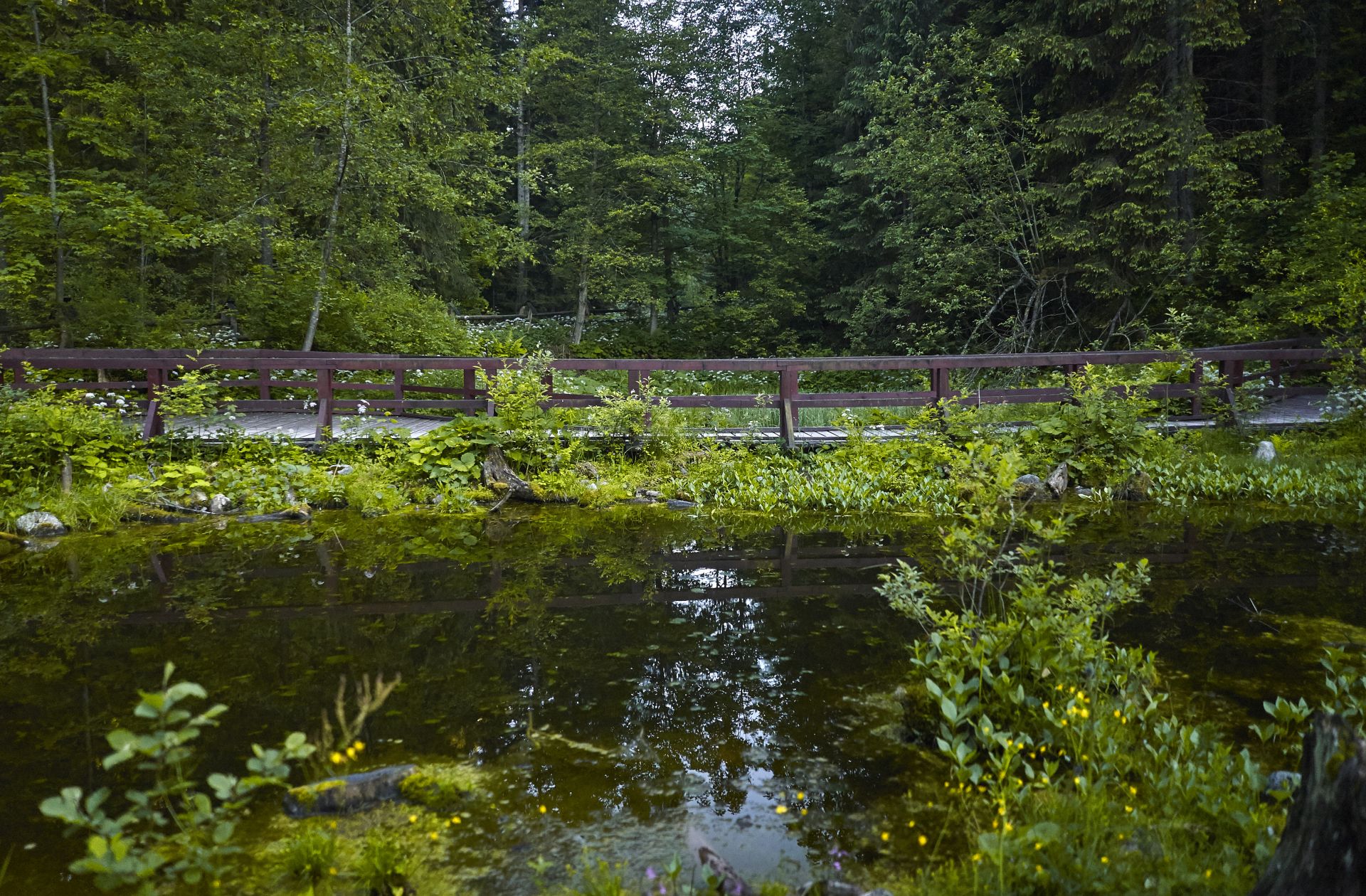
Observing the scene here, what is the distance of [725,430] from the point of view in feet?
41.7

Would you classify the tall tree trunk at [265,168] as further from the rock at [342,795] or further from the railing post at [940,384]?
the rock at [342,795]

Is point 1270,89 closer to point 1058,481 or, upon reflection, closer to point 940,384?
point 940,384

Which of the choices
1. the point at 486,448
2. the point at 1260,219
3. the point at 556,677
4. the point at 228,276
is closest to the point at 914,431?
the point at 486,448

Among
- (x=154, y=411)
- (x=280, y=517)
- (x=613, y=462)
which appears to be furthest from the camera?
(x=613, y=462)

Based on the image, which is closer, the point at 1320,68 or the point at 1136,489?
the point at 1136,489

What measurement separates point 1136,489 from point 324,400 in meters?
11.0

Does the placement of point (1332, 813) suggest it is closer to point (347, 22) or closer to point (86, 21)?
point (347, 22)

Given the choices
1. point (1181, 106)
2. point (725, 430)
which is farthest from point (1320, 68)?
point (725, 430)

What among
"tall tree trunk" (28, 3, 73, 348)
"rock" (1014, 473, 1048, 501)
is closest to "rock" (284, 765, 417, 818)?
"rock" (1014, 473, 1048, 501)

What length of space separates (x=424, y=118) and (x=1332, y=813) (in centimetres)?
1848

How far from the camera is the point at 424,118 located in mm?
17375

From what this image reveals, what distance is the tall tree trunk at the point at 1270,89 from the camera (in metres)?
17.5

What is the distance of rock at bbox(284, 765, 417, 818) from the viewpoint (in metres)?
3.72

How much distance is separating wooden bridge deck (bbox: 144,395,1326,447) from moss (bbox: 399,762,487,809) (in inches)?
309
